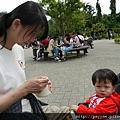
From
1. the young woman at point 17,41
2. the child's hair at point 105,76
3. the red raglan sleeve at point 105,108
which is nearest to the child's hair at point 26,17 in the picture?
the young woman at point 17,41

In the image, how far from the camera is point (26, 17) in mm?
1188

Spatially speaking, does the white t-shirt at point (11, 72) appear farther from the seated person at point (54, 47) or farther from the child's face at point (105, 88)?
the seated person at point (54, 47)

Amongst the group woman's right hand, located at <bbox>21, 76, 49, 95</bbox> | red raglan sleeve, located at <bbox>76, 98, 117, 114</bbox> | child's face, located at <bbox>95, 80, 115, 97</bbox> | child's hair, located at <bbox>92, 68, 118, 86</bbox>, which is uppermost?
woman's right hand, located at <bbox>21, 76, 49, 95</bbox>

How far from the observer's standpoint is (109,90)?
188 centimetres

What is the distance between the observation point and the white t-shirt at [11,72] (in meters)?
1.20

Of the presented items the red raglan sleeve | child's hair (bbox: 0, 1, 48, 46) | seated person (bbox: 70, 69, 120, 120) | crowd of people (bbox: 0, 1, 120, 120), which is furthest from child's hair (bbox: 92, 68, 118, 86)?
child's hair (bbox: 0, 1, 48, 46)

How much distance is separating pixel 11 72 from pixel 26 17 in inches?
12.8

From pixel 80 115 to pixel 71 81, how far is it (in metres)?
3.63

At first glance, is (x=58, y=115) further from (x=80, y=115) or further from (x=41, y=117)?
(x=41, y=117)

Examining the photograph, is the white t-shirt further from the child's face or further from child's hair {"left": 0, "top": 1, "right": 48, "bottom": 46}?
the child's face

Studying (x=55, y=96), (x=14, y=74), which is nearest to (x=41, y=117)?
(x=14, y=74)

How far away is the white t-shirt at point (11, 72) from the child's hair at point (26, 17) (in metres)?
0.10

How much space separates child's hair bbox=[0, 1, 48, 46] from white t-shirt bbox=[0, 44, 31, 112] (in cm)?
10

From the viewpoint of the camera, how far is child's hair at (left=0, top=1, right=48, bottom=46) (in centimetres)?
119
